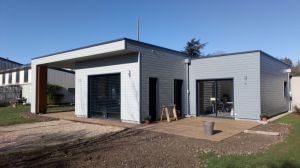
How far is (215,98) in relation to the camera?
520 inches

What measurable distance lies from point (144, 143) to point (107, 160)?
1994mm

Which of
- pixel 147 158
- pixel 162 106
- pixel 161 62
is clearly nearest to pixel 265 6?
pixel 161 62

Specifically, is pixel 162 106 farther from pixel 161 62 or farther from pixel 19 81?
pixel 19 81

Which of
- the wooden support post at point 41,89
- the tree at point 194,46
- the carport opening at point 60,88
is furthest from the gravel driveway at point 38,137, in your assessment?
the tree at point 194,46

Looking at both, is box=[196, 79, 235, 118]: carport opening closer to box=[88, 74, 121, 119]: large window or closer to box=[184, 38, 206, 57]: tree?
box=[88, 74, 121, 119]: large window

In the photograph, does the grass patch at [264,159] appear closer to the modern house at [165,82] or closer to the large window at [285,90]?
the modern house at [165,82]

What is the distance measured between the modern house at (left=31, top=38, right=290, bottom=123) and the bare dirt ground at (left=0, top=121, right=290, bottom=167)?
135 inches

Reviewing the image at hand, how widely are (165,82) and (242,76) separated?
4.01m

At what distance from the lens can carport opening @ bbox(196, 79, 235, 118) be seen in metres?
13.0

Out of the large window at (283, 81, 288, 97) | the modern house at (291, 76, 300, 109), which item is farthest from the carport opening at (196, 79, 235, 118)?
the modern house at (291, 76, 300, 109)

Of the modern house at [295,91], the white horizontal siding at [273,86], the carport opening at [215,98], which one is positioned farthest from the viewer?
the modern house at [295,91]

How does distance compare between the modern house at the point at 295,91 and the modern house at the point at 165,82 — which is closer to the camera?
the modern house at the point at 165,82

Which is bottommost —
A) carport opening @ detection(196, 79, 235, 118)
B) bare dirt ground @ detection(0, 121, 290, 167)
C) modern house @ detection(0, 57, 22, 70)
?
bare dirt ground @ detection(0, 121, 290, 167)

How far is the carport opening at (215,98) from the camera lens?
42.5ft
